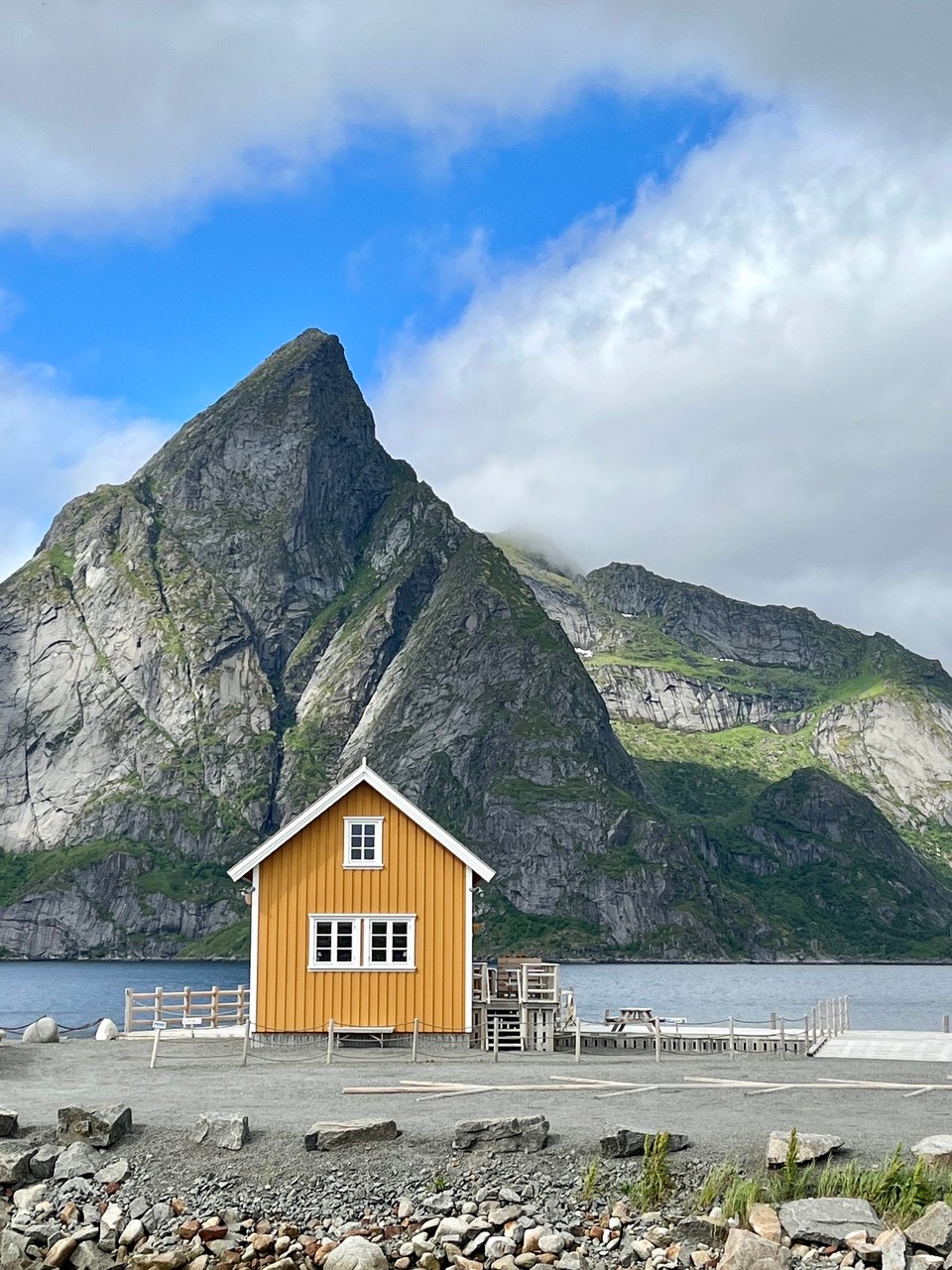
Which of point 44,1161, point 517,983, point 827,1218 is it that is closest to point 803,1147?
point 827,1218

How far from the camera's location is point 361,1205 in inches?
898

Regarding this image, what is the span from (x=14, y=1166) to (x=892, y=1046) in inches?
1298

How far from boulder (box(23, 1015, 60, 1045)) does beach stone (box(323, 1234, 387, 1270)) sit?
2605cm

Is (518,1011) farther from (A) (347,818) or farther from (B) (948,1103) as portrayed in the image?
(B) (948,1103)

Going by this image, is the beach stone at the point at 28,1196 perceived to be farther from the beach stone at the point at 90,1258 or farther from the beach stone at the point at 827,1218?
the beach stone at the point at 827,1218

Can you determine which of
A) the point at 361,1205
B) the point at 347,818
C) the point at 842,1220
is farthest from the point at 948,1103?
the point at 347,818

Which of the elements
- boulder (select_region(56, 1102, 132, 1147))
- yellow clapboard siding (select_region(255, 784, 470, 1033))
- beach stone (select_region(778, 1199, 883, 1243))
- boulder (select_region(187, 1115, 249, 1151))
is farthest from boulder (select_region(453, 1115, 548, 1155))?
yellow clapboard siding (select_region(255, 784, 470, 1033))

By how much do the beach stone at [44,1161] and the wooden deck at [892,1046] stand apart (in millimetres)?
26163

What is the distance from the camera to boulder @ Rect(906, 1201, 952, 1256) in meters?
20.4

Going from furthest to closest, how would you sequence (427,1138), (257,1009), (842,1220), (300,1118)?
(257,1009) < (300,1118) < (427,1138) < (842,1220)

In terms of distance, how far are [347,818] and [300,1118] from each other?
18252 millimetres

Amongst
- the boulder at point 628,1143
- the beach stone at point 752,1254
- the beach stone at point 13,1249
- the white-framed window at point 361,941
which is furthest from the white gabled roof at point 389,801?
the beach stone at point 752,1254

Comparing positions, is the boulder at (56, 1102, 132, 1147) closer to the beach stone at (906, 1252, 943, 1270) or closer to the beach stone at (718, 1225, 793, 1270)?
the beach stone at (718, 1225, 793, 1270)

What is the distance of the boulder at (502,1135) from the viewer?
79.5 ft
